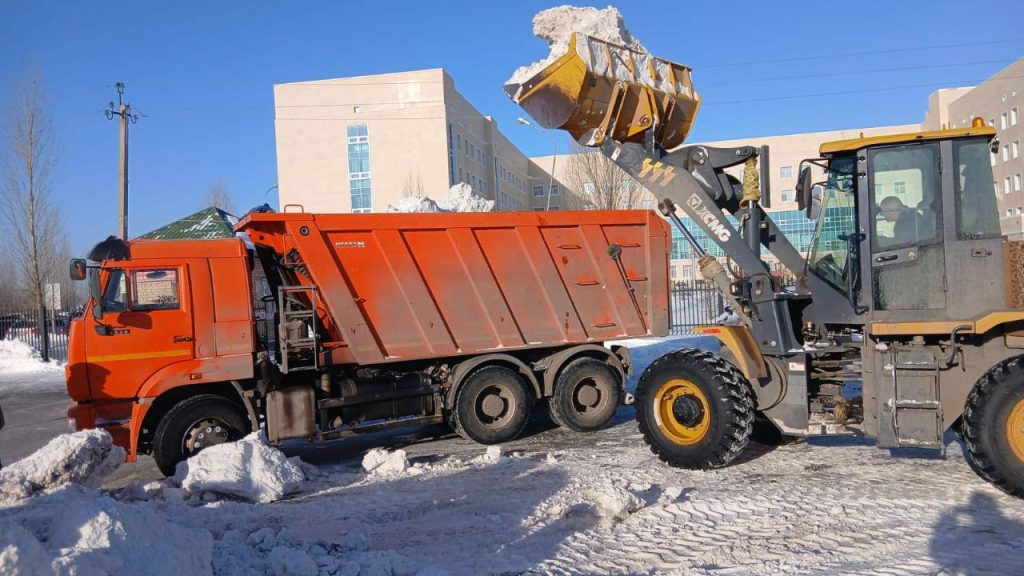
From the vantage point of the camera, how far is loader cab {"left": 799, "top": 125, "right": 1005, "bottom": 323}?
5.78 meters

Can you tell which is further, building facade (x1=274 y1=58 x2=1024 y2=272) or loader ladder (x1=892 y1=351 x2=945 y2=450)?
building facade (x1=274 y1=58 x2=1024 y2=272)

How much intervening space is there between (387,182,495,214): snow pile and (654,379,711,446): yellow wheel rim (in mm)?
14305

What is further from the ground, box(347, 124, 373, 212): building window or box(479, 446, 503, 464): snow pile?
box(347, 124, 373, 212): building window

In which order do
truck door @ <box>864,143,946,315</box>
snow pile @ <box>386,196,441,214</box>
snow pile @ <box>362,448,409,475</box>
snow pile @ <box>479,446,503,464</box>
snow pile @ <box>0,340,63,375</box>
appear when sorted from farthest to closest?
snow pile @ <box>386,196,441,214</box> → snow pile @ <box>0,340,63,375</box> → snow pile @ <box>479,446,503,464</box> → snow pile @ <box>362,448,409,475</box> → truck door @ <box>864,143,946,315</box>

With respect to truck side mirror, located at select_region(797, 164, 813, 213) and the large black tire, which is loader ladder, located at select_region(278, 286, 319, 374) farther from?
the large black tire

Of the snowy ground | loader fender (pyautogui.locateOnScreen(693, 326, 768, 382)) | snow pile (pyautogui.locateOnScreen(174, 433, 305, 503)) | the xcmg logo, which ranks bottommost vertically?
the snowy ground

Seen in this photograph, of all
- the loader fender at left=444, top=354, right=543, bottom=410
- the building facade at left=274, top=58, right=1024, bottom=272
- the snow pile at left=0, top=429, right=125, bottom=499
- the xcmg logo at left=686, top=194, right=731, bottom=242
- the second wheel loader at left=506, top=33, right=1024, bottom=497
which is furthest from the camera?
the building facade at left=274, top=58, right=1024, bottom=272

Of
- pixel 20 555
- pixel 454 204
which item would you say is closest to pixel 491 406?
pixel 20 555

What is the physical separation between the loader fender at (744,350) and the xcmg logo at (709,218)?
99 centimetres

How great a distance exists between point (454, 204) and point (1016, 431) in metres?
18.8

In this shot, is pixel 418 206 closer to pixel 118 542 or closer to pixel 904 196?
pixel 904 196

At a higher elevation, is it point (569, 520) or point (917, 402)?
point (917, 402)

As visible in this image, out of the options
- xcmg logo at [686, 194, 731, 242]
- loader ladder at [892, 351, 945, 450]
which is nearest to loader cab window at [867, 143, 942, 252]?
loader ladder at [892, 351, 945, 450]

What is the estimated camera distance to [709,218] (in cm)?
714
